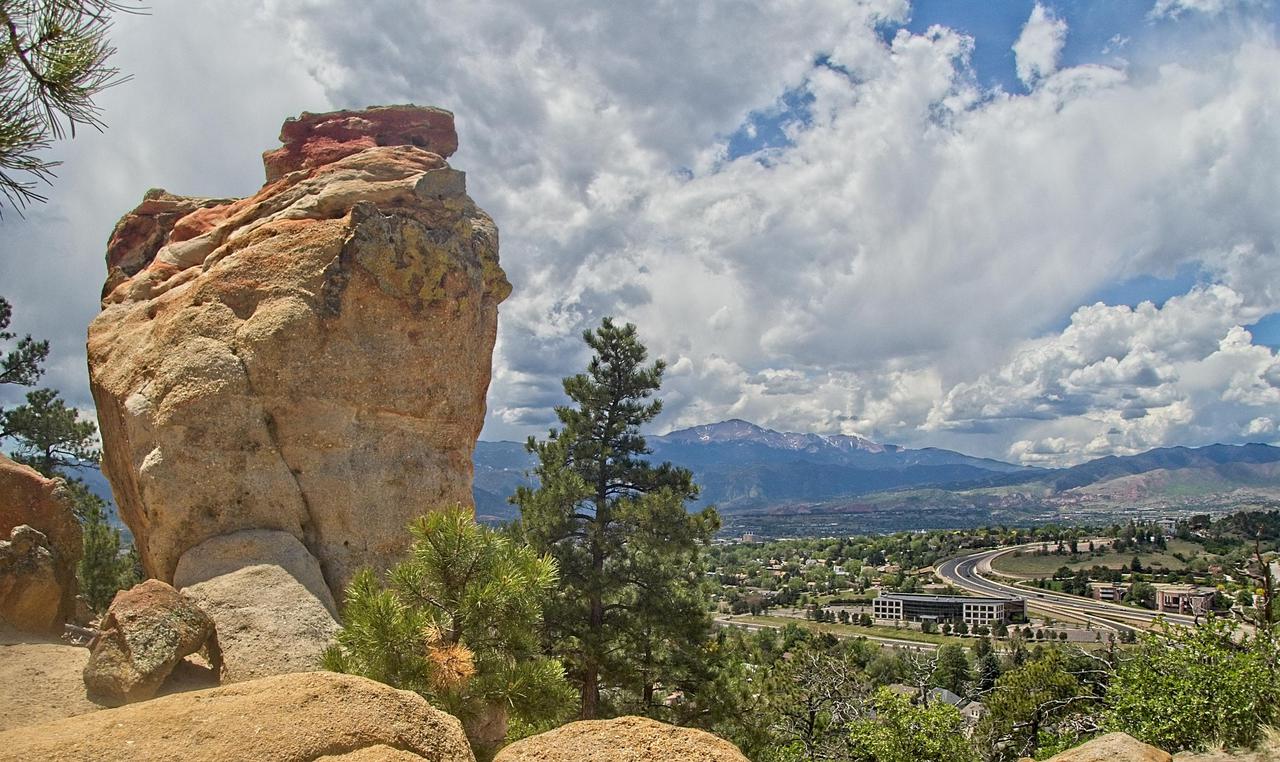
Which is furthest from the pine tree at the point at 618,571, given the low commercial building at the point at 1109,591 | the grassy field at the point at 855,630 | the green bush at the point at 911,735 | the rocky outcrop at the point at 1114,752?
the low commercial building at the point at 1109,591

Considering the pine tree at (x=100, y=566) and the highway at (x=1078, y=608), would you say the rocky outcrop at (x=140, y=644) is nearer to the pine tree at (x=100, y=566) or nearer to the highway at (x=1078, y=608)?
the pine tree at (x=100, y=566)

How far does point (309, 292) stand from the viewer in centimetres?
1773

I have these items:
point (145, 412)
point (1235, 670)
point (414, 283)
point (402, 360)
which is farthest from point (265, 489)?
point (1235, 670)

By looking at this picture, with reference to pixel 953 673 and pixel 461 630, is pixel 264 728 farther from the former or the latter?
pixel 953 673

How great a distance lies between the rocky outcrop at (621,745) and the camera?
6.06 metres

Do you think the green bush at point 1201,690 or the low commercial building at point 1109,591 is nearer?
the green bush at point 1201,690

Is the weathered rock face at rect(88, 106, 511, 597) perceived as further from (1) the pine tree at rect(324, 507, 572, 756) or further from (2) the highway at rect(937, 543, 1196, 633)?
(2) the highway at rect(937, 543, 1196, 633)

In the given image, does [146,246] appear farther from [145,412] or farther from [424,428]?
[424,428]

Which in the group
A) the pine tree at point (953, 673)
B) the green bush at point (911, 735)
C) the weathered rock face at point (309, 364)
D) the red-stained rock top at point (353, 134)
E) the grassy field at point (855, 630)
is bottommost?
the grassy field at point (855, 630)

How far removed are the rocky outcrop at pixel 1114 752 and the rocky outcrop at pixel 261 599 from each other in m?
11.5

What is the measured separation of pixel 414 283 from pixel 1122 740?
656 inches

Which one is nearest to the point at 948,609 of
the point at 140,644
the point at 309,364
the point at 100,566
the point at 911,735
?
the point at 911,735

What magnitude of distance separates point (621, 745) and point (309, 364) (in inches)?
548

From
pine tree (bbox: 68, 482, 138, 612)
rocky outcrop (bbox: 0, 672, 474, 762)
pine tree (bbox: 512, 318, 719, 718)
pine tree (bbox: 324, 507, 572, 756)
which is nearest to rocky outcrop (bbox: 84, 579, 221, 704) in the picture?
pine tree (bbox: 324, 507, 572, 756)
